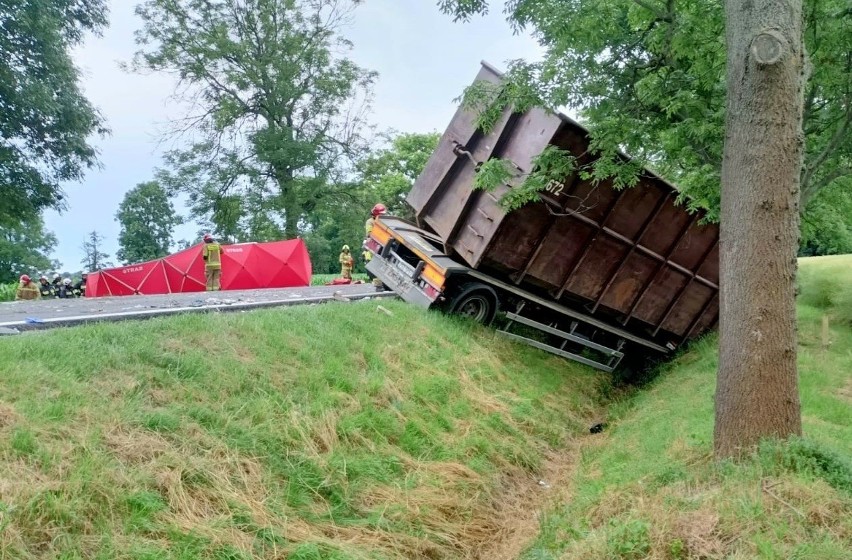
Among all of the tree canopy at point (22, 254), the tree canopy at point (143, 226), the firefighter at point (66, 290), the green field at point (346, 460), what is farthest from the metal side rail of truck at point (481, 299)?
the tree canopy at point (143, 226)

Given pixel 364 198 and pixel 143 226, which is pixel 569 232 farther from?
pixel 143 226

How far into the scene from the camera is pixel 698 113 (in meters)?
5.83

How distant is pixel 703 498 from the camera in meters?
3.14

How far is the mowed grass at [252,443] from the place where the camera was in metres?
3.02

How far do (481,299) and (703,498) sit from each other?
216 inches

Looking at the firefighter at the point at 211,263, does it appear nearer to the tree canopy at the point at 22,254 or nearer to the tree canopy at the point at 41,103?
the tree canopy at the point at 41,103

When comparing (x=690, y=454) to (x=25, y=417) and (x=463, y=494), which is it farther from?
(x=25, y=417)

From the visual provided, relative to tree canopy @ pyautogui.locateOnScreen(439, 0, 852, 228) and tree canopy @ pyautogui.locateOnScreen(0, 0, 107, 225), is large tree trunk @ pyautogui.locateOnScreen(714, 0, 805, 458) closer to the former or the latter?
tree canopy @ pyautogui.locateOnScreen(439, 0, 852, 228)

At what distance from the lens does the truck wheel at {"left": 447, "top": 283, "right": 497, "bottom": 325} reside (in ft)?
27.0

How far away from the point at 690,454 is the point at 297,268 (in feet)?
42.8

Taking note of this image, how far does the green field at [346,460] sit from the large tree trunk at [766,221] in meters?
0.27

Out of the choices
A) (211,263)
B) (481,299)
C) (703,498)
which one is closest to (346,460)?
(703,498)

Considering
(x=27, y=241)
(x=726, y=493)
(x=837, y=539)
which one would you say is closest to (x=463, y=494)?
(x=726, y=493)

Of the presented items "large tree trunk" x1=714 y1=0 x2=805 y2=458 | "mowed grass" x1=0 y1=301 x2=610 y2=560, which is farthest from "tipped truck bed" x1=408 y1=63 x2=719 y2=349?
"large tree trunk" x1=714 y1=0 x2=805 y2=458
